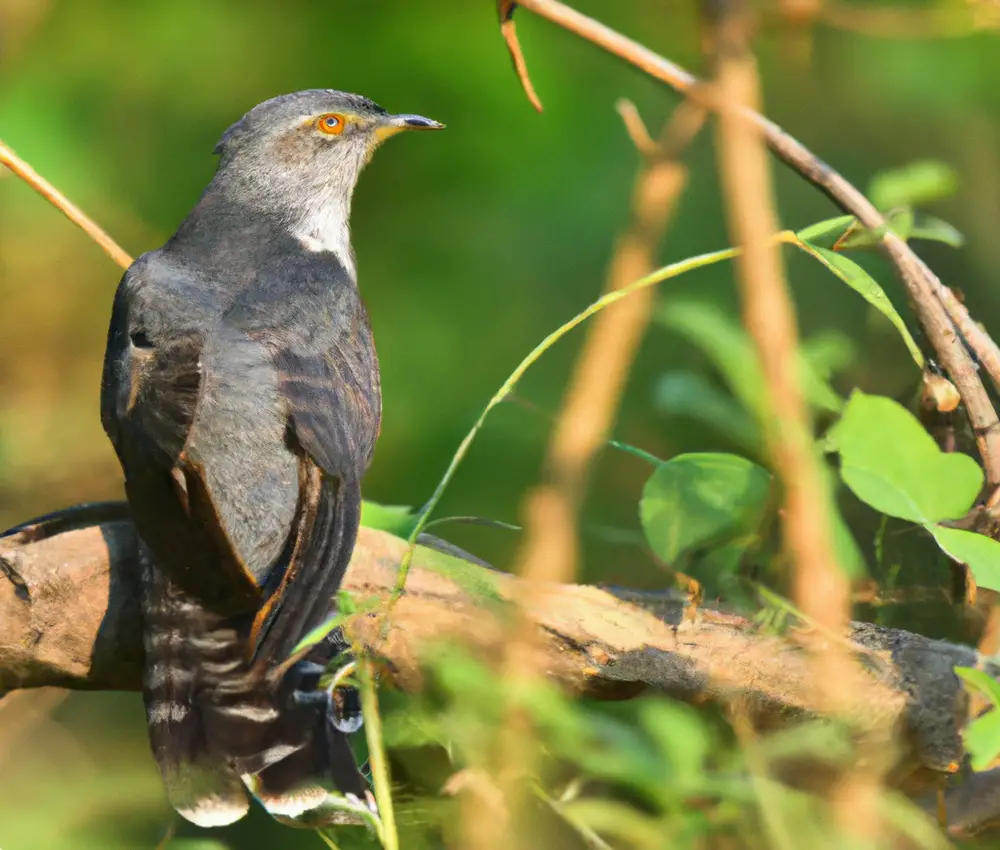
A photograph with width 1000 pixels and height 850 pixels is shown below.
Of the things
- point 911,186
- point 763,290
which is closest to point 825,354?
point 911,186

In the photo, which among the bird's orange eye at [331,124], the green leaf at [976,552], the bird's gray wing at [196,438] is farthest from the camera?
the bird's orange eye at [331,124]

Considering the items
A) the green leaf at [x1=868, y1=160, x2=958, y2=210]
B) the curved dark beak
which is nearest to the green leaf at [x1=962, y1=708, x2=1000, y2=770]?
the green leaf at [x1=868, y1=160, x2=958, y2=210]

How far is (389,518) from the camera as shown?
102 inches

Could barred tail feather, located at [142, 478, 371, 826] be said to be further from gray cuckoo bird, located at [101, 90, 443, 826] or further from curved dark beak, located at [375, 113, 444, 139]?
curved dark beak, located at [375, 113, 444, 139]

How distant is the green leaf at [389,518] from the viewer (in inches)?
99.9

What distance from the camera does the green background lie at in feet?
13.0

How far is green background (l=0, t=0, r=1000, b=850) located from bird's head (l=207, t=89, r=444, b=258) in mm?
641

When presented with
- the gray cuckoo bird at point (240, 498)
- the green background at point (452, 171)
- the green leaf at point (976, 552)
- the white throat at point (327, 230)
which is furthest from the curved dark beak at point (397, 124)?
the green leaf at point (976, 552)

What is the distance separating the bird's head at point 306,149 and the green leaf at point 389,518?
1.00 m

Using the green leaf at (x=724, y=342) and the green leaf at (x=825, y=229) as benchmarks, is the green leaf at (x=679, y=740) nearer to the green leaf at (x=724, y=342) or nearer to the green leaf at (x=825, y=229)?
the green leaf at (x=724, y=342)

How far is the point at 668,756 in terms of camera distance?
5.08ft

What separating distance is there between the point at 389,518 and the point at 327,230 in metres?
1.09

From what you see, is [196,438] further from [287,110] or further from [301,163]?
[287,110]

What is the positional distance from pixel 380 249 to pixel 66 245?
1333 millimetres
